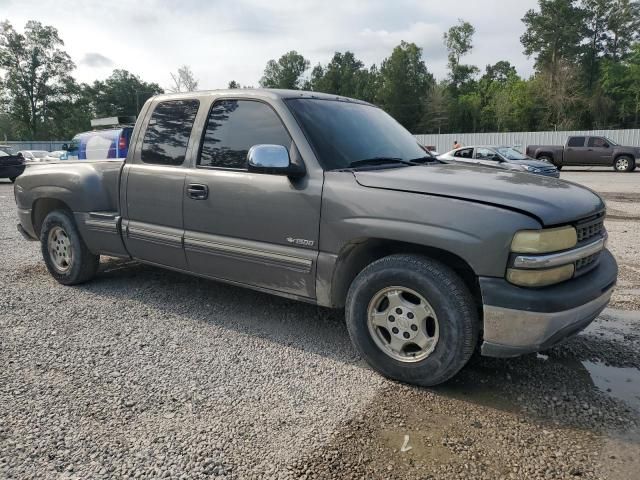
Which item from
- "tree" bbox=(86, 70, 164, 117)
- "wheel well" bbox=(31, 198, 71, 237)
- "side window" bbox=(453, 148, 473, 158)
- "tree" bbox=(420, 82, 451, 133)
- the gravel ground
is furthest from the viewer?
"tree" bbox=(86, 70, 164, 117)

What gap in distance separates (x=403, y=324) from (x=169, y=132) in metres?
2.64

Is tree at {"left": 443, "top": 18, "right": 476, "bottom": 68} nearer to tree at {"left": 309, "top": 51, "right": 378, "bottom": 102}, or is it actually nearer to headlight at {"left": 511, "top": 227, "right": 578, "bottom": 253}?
tree at {"left": 309, "top": 51, "right": 378, "bottom": 102}

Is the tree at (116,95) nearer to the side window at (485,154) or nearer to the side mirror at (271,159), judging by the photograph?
the side window at (485,154)

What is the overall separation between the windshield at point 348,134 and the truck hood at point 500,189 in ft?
0.94

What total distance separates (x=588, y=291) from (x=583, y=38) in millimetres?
72281

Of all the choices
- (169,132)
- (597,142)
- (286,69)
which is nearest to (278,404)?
(169,132)

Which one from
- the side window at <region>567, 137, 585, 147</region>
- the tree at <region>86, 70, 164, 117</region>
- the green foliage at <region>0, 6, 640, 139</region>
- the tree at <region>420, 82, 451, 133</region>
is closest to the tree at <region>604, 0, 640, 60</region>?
the green foliage at <region>0, 6, 640, 139</region>

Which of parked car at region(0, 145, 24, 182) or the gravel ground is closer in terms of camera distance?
the gravel ground

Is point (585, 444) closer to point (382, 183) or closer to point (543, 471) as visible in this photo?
point (543, 471)

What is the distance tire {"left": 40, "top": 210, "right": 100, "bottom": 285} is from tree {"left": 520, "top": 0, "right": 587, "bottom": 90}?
65648 millimetres

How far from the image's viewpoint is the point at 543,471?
2258 millimetres

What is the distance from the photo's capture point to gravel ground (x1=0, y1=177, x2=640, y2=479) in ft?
7.58

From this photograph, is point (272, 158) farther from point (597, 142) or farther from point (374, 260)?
point (597, 142)

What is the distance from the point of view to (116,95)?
3162 inches
